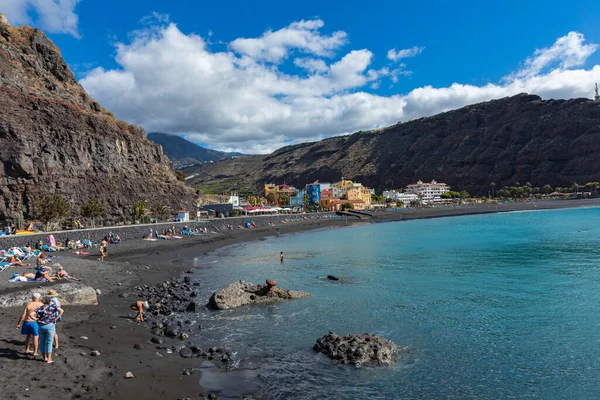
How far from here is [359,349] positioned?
12.0m

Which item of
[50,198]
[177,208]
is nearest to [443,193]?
[177,208]

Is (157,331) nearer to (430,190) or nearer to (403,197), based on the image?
(403,197)

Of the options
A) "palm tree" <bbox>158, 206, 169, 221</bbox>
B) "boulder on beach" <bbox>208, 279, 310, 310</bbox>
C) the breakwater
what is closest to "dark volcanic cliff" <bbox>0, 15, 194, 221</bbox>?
"palm tree" <bbox>158, 206, 169, 221</bbox>

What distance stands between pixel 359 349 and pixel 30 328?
870cm

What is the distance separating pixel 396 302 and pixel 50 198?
125 ft

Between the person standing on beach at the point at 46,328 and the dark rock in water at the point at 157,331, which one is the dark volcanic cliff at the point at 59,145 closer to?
the dark rock in water at the point at 157,331

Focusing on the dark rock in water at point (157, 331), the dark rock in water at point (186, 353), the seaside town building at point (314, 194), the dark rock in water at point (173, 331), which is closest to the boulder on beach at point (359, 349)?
the dark rock in water at point (186, 353)

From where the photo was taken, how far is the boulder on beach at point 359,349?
11.7 metres

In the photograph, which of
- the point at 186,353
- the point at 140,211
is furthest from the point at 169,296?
the point at 140,211

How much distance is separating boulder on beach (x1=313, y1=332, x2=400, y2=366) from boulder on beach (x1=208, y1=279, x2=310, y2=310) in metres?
6.37

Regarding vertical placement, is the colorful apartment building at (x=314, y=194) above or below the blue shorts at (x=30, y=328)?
above

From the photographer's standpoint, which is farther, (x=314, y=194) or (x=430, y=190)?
(x=430, y=190)

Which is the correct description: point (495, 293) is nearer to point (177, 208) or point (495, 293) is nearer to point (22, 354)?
point (22, 354)

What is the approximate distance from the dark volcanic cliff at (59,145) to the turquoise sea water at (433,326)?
98.0ft
